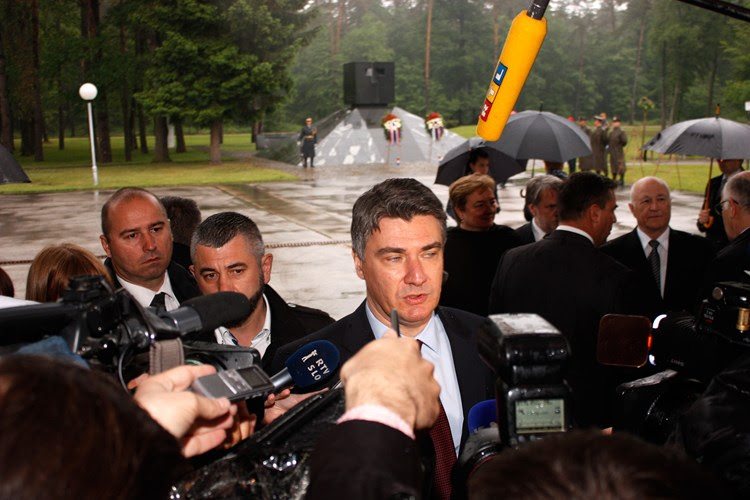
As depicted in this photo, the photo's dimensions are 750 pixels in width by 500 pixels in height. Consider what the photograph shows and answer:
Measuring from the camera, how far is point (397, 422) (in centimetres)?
121

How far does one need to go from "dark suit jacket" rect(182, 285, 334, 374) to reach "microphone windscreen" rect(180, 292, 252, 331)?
1859 millimetres

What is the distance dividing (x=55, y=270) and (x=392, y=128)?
101 ft

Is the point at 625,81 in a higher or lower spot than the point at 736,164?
higher

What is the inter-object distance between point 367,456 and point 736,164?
26.2 ft

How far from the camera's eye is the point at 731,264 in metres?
4.18

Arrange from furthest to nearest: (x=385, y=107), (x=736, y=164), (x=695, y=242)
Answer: (x=385, y=107) → (x=736, y=164) → (x=695, y=242)

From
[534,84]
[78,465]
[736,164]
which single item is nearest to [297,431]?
[78,465]

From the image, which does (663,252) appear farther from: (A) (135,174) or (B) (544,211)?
(A) (135,174)

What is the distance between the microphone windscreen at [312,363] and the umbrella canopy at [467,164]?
5.86m

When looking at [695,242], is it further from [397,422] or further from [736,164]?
[397,422]

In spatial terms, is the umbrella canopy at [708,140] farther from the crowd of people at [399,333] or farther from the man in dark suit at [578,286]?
the man in dark suit at [578,286]

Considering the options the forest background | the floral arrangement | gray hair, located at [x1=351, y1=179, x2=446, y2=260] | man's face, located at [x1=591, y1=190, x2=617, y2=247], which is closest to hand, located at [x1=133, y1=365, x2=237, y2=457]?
gray hair, located at [x1=351, y1=179, x2=446, y2=260]

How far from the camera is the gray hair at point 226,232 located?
3607 millimetres

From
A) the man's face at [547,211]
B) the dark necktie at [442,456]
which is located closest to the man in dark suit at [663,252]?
the man's face at [547,211]
